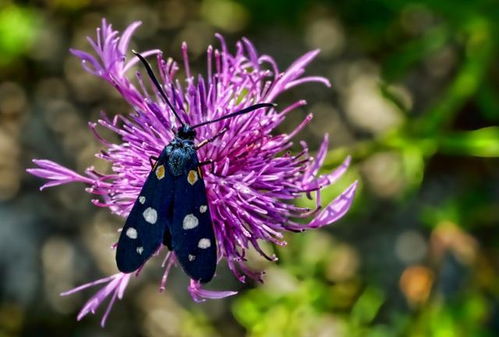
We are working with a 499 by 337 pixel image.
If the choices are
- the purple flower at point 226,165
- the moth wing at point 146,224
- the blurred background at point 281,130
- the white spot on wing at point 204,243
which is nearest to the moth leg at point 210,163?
the purple flower at point 226,165

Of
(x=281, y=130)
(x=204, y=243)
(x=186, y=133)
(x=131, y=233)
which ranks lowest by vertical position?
(x=281, y=130)

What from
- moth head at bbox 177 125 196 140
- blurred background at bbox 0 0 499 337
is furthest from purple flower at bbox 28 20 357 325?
blurred background at bbox 0 0 499 337

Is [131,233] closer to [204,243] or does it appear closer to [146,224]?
[146,224]

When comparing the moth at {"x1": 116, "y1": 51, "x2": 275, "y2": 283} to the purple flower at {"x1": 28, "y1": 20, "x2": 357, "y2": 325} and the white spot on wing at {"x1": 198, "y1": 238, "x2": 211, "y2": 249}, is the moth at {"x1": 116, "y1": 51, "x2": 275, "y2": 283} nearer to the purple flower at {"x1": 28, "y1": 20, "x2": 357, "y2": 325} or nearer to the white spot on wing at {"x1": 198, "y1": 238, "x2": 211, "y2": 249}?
the white spot on wing at {"x1": 198, "y1": 238, "x2": 211, "y2": 249}

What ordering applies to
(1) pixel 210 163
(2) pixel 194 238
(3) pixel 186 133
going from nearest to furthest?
(2) pixel 194 238, (3) pixel 186 133, (1) pixel 210 163

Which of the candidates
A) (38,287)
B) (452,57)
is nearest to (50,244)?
Result: (38,287)

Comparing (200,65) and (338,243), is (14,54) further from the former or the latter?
(338,243)

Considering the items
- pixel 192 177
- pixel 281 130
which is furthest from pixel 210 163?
pixel 281 130

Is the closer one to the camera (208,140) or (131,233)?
(131,233)
